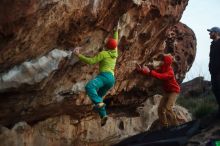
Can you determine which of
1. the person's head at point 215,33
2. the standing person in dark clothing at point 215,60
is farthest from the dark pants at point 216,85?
the person's head at point 215,33

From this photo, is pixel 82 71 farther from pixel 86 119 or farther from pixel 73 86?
pixel 86 119

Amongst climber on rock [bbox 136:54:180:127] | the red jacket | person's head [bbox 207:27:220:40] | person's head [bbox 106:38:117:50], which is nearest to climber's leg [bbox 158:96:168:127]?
climber on rock [bbox 136:54:180:127]

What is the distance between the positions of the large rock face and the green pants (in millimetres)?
920

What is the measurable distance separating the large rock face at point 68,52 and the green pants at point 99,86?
920 millimetres

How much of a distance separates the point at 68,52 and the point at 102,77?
1.02 metres

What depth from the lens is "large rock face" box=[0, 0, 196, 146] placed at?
437 inches

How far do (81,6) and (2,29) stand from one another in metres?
1.95

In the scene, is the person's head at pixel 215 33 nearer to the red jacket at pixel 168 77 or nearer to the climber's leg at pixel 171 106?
the red jacket at pixel 168 77

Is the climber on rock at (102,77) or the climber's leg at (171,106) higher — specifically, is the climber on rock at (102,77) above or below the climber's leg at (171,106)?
above

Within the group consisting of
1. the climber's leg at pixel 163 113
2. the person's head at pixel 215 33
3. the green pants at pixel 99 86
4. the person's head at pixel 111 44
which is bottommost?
the climber's leg at pixel 163 113

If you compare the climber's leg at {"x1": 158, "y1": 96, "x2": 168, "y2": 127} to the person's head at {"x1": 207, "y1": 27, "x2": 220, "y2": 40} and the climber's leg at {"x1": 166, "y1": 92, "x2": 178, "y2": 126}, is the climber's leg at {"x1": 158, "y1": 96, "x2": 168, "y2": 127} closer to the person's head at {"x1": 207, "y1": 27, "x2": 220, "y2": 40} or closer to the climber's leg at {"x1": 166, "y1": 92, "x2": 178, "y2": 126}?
the climber's leg at {"x1": 166, "y1": 92, "x2": 178, "y2": 126}

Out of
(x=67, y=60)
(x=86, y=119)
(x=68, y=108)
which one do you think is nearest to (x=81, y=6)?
(x=67, y=60)

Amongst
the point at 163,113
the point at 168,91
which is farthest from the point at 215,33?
the point at 163,113

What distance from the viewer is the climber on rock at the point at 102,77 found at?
38.2 ft
